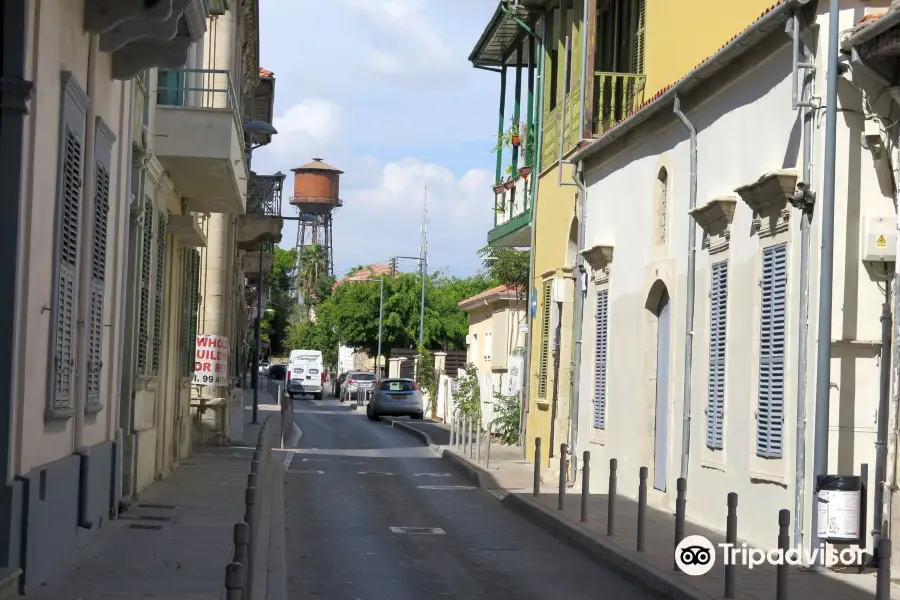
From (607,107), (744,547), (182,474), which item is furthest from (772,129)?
(182,474)

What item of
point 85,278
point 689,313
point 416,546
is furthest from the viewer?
point 689,313

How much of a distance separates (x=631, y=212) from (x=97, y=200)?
8.72 meters

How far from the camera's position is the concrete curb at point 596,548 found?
36.2ft

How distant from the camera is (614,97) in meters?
22.1

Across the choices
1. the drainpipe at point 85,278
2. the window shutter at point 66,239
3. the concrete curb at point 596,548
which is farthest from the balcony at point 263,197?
the window shutter at point 66,239

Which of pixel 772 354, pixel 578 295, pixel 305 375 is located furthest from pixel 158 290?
pixel 305 375

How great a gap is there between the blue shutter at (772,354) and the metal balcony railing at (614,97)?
8.31 meters

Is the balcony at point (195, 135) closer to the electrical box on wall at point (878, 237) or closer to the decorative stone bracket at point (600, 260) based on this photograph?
the decorative stone bracket at point (600, 260)

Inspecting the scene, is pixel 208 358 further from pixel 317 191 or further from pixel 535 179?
pixel 317 191

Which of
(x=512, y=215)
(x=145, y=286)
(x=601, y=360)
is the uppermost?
(x=512, y=215)

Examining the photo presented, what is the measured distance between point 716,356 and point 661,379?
103 inches

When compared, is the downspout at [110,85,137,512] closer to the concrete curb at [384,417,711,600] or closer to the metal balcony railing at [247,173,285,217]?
the concrete curb at [384,417,711,600]

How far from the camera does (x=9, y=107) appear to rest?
29.7ft

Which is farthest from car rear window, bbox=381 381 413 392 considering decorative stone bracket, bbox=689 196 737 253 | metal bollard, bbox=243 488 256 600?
metal bollard, bbox=243 488 256 600
